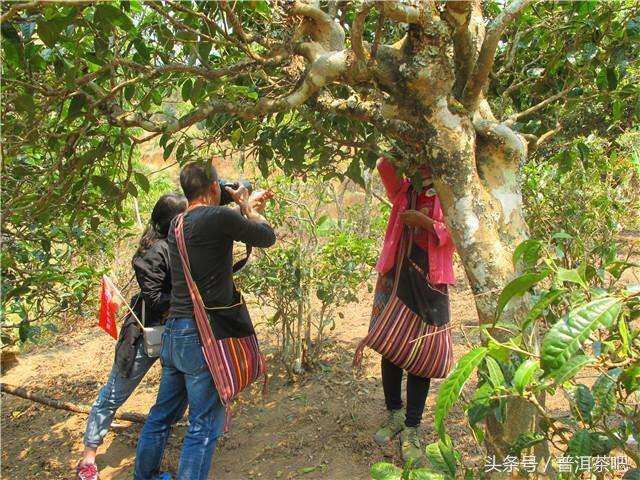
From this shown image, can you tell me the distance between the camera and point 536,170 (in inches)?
151

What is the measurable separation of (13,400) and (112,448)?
1.64 m

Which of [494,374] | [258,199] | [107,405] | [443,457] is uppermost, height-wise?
[258,199]

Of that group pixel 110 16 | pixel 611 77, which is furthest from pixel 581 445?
pixel 110 16

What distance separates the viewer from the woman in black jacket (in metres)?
2.85

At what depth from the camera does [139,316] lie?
9.84 ft

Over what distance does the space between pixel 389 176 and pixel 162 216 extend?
1170 millimetres

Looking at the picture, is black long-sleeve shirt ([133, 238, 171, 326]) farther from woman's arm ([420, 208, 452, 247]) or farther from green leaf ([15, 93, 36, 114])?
woman's arm ([420, 208, 452, 247])

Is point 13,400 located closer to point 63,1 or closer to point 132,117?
point 132,117

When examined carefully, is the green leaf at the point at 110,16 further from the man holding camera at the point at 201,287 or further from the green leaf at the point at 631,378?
the green leaf at the point at 631,378

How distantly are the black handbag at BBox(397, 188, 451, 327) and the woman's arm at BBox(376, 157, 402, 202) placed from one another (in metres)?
0.19

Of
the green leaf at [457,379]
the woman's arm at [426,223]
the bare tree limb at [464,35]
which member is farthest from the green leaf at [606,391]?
the woman's arm at [426,223]

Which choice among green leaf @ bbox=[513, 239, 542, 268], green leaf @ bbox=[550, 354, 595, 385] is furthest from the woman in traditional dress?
green leaf @ bbox=[550, 354, 595, 385]

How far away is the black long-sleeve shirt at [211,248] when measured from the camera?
222cm

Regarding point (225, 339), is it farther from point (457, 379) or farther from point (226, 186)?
point (457, 379)
